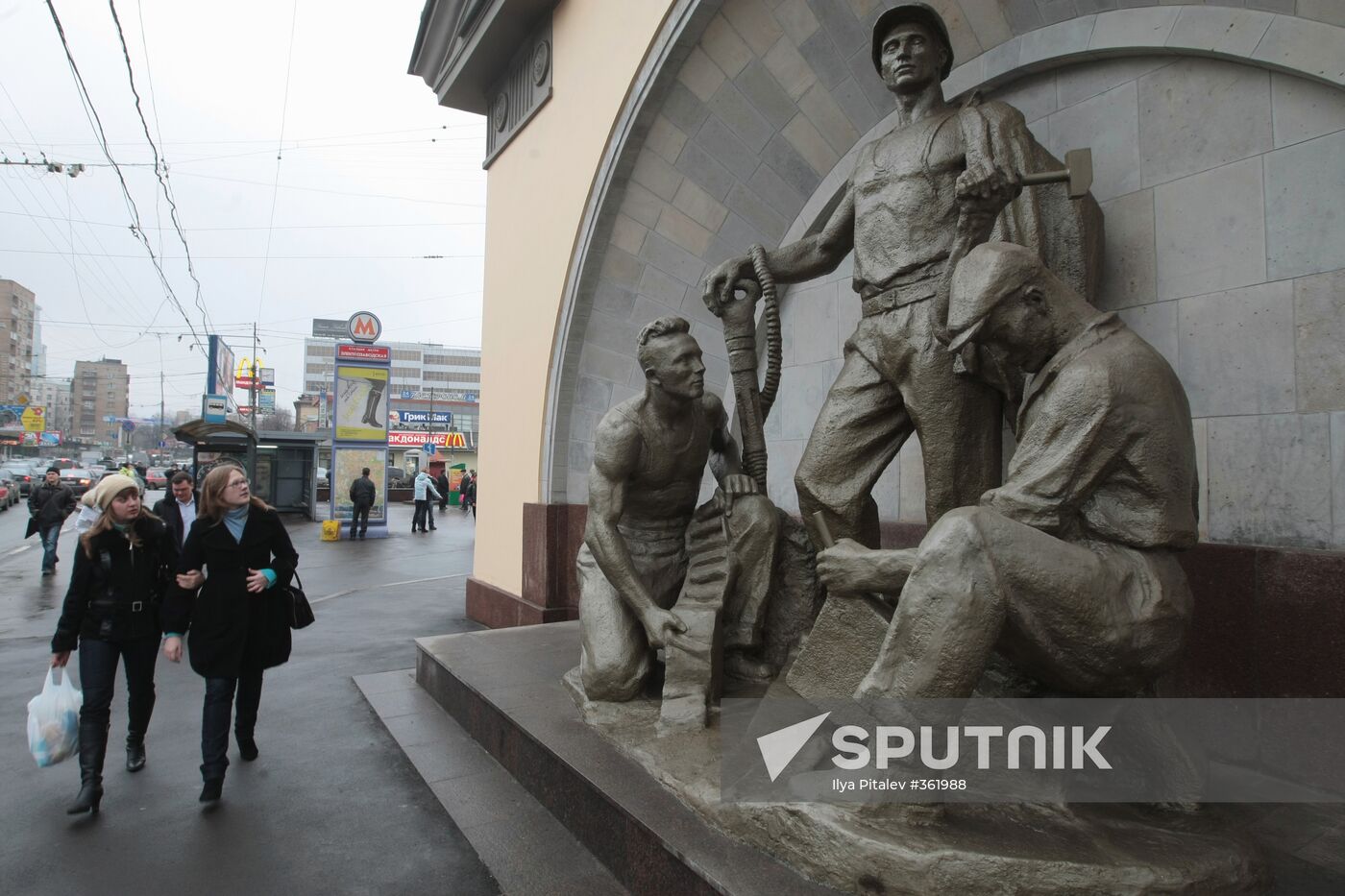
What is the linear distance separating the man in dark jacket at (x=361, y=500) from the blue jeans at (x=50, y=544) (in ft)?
17.3

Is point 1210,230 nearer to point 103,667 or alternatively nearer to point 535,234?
point 103,667

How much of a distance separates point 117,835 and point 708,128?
523cm

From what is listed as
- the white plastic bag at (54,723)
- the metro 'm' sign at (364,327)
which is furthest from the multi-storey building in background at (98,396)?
the white plastic bag at (54,723)

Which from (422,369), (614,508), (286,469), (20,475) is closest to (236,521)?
(614,508)

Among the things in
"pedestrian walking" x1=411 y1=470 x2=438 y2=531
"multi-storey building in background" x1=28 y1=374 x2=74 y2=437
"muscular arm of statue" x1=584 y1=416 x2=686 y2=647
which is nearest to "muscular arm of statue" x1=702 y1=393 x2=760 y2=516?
"muscular arm of statue" x1=584 y1=416 x2=686 y2=647

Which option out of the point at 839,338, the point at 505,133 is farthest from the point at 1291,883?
the point at 505,133

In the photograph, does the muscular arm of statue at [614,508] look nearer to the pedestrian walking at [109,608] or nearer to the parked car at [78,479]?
the pedestrian walking at [109,608]

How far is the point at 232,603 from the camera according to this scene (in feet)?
10.8

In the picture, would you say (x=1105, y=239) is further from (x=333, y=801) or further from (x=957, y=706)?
(x=333, y=801)

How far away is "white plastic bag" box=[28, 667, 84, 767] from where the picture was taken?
3111 millimetres

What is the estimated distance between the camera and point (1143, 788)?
205 centimetres

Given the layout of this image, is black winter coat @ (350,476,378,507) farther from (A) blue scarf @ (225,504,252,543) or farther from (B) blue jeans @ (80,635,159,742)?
(A) blue scarf @ (225,504,252,543)

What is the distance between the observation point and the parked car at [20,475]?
27603mm

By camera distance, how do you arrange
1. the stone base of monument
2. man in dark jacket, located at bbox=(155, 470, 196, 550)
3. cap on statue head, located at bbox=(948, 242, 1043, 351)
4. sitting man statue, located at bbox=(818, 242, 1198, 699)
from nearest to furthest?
the stone base of monument → sitting man statue, located at bbox=(818, 242, 1198, 699) → cap on statue head, located at bbox=(948, 242, 1043, 351) → man in dark jacket, located at bbox=(155, 470, 196, 550)
